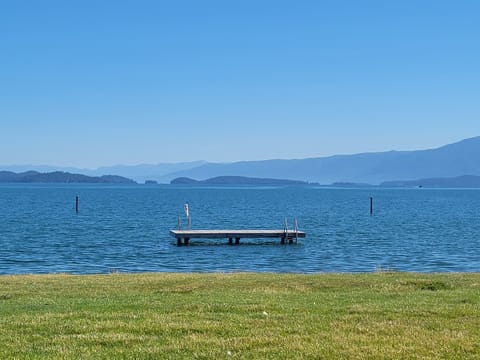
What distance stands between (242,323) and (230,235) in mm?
49107

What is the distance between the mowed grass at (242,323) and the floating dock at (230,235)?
1583 inches

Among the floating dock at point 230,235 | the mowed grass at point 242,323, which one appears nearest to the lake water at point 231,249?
the floating dock at point 230,235

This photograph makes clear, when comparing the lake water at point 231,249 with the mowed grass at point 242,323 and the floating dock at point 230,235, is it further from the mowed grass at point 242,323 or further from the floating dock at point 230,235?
the mowed grass at point 242,323

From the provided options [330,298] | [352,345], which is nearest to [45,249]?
[330,298]

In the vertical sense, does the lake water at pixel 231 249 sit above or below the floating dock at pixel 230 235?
below

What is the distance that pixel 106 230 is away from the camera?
252 ft

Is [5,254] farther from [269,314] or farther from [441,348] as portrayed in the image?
[441,348]

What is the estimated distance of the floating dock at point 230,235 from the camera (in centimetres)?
6191

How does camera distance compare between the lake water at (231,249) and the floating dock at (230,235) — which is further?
the floating dock at (230,235)

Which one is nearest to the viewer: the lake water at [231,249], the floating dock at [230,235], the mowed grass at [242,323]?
the mowed grass at [242,323]

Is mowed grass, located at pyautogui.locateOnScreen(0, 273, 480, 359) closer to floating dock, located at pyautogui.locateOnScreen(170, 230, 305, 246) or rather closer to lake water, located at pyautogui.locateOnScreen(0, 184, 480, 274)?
lake water, located at pyautogui.locateOnScreen(0, 184, 480, 274)

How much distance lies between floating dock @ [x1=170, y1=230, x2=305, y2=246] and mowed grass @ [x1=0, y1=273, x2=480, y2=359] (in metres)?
40.2

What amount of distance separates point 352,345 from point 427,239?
57870 millimetres

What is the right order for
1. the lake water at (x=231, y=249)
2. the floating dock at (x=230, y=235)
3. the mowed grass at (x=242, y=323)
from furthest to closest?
the floating dock at (x=230, y=235), the lake water at (x=231, y=249), the mowed grass at (x=242, y=323)
